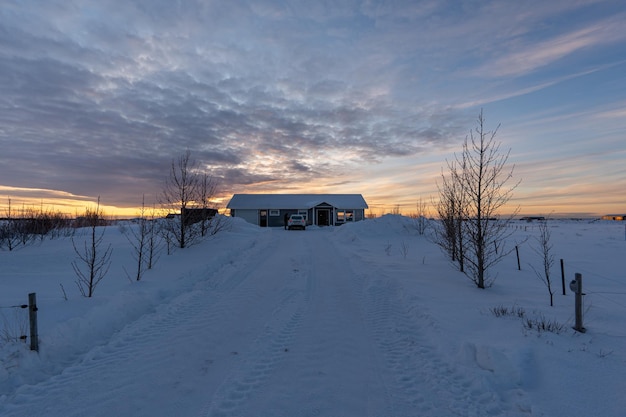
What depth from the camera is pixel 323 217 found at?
152 feet

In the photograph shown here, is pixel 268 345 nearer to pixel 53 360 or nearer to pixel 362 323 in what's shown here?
pixel 362 323

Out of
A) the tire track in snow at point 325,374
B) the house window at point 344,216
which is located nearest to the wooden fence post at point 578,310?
the tire track in snow at point 325,374

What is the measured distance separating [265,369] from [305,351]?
2.57ft

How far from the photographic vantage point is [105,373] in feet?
13.9

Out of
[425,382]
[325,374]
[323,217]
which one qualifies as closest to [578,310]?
[425,382]

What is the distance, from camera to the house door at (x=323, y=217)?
151 ft

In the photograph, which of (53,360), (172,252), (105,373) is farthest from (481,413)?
(172,252)

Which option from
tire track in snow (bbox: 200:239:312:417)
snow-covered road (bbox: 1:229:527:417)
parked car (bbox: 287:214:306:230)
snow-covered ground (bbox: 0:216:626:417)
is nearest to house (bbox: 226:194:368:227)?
parked car (bbox: 287:214:306:230)

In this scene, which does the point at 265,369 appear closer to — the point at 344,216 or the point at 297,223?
the point at 297,223

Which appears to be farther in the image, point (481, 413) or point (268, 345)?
point (268, 345)

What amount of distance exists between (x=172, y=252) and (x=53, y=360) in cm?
989

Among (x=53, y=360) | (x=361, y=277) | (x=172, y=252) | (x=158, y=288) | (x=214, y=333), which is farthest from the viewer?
(x=172, y=252)

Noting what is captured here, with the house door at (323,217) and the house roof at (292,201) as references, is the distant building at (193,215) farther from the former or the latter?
the house door at (323,217)

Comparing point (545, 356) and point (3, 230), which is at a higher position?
point (3, 230)
